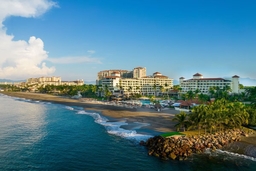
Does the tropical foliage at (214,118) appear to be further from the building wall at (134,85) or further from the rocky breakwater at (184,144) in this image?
the building wall at (134,85)

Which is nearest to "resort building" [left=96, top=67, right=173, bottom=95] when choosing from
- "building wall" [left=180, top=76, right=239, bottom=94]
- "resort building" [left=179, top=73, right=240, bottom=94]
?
"building wall" [left=180, top=76, right=239, bottom=94]

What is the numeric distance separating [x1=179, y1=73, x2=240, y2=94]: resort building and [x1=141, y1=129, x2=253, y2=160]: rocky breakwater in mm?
88063

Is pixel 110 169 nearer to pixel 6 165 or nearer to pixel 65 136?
pixel 6 165

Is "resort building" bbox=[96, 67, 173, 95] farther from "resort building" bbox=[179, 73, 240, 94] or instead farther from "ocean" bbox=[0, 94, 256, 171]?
"ocean" bbox=[0, 94, 256, 171]

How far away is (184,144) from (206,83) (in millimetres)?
100942

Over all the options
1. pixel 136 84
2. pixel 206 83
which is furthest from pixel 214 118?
pixel 136 84

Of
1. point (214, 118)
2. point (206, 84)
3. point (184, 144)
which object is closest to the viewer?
point (184, 144)

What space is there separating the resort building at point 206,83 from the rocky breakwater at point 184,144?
289 ft

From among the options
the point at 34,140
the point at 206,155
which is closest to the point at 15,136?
the point at 34,140

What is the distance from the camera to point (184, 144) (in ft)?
100

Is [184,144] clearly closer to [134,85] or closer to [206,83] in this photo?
[206,83]

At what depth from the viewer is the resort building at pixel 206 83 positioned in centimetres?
11750

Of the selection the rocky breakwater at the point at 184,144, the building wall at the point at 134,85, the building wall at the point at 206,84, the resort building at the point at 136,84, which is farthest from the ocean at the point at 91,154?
the building wall at the point at 206,84

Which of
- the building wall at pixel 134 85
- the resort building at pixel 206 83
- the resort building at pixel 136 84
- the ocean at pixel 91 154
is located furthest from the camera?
the building wall at pixel 134 85
